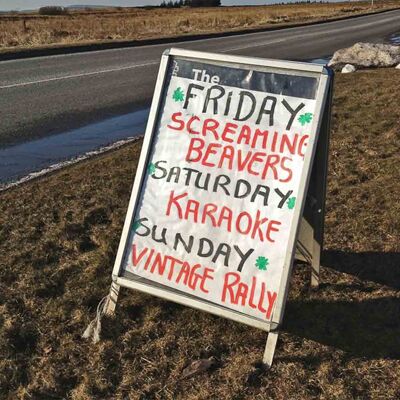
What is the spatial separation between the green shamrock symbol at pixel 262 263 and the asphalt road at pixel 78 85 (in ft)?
16.7

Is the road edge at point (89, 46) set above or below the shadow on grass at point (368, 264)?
below

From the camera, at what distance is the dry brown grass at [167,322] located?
8.88 ft

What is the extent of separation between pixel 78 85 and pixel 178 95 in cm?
884

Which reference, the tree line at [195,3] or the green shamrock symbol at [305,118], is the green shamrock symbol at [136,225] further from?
the tree line at [195,3]

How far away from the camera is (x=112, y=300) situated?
320 centimetres

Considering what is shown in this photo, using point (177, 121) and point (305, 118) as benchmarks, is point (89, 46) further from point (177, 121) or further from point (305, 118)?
point (305, 118)

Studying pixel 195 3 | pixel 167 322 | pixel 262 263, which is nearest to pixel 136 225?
pixel 167 322

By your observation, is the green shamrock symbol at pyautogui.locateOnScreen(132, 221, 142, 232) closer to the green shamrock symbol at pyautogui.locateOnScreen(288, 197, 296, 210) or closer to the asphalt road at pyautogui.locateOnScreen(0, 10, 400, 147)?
the green shamrock symbol at pyautogui.locateOnScreen(288, 197, 296, 210)

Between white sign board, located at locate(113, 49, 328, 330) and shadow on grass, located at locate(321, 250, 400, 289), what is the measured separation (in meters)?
1.14

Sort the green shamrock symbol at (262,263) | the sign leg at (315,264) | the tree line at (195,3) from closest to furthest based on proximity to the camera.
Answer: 1. the green shamrock symbol at (262,263)
2. the sign leg at (315,264)
3. the tree line at (195,3)

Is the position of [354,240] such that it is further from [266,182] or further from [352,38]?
[352,38]

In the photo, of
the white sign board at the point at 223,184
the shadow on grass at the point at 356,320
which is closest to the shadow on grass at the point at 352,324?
the shadow on grass at the point at 356,320

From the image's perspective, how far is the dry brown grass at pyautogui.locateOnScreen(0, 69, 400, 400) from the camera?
271 centimetres

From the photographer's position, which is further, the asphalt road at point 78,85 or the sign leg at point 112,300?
the asphalt road at point 78,85
